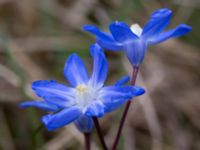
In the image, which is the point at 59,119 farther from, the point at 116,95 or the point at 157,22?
the point at 157,22

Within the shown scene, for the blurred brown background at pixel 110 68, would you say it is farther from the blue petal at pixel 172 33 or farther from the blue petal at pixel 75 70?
the blue petal at pixel 172 33

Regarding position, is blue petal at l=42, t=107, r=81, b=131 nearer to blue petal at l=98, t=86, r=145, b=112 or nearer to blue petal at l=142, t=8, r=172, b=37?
blue petal at l=98, t=86, r=145, b=112

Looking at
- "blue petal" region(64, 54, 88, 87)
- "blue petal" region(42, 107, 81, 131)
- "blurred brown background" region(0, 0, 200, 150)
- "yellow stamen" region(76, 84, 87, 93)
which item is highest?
"blue petal" region(64, 54, 88, 87)

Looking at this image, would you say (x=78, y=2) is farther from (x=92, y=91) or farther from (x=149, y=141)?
(x=92, y=91)

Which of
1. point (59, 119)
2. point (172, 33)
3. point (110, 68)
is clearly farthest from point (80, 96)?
point (110, 68)

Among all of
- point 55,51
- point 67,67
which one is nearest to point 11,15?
point 55,51

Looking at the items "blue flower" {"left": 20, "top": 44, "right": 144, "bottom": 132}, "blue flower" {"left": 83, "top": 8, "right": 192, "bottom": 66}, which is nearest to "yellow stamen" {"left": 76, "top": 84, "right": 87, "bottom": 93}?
"blue flower" {"left": 20, "top": 44, "right": 144, "bottom": 132}

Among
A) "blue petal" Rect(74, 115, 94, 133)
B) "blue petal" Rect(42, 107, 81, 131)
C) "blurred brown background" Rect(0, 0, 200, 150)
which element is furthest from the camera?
"blurred brown background" Rect(0, 0, 200, 150)
